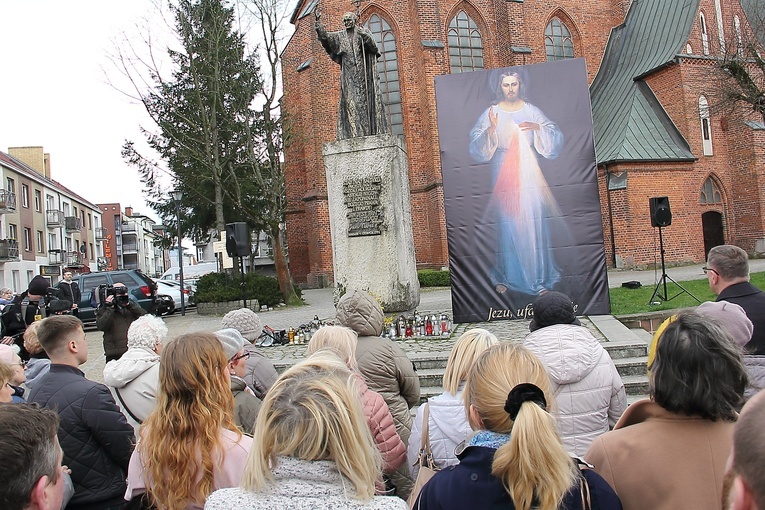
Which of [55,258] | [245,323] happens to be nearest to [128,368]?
[245,323]

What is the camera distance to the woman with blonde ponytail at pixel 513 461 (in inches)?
64.8

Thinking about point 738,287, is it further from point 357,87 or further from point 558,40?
point 558,40

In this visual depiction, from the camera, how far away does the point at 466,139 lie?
10.6 metres

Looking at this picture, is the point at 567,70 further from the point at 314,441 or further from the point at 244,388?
the point at 314,441

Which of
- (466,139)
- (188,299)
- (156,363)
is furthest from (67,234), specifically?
(156,363)

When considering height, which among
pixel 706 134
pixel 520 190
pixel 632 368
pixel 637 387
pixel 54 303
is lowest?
pixel 637 387

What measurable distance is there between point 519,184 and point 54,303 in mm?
7410

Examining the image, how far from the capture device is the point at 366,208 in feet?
31.0

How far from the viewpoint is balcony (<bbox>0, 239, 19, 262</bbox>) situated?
115 feet

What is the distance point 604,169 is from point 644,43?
701cm

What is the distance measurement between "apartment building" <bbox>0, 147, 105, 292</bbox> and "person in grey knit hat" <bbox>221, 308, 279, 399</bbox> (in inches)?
1195

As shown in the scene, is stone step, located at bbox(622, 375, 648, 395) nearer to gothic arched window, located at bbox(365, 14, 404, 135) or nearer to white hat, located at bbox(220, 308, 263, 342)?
white hat, located at bbox(220, 308, 263, 342)

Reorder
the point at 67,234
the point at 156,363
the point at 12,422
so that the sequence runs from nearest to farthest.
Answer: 1. the point at 12,422
2. the point at 156,363
3. the point at 67,234

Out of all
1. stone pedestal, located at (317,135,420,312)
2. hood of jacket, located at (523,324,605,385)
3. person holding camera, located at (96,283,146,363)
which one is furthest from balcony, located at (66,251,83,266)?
hood of jacket, located at (523,324,605,385)
